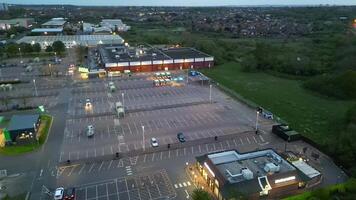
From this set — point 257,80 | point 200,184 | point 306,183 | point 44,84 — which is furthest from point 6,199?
point 257,80

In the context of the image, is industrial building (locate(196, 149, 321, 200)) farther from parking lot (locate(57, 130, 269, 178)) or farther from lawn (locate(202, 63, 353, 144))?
lawn (locate(202, 63, 353, 144))

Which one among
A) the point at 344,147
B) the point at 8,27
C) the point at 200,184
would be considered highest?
the point at 8,27

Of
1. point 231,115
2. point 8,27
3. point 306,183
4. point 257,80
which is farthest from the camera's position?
point 8,27

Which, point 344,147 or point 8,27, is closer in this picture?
point 344,147

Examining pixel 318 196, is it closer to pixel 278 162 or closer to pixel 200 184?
pixel 278 162

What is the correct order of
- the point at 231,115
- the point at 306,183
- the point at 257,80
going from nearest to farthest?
1. the point at 306,183
2. the point at 231,115
3. the point at 257,80

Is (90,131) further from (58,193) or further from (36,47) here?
(36,47)

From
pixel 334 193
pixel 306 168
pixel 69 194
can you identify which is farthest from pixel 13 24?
pixel 334 193

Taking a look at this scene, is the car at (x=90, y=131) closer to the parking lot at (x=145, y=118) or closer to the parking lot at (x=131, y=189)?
the parking lot at (x=145, y=118)
